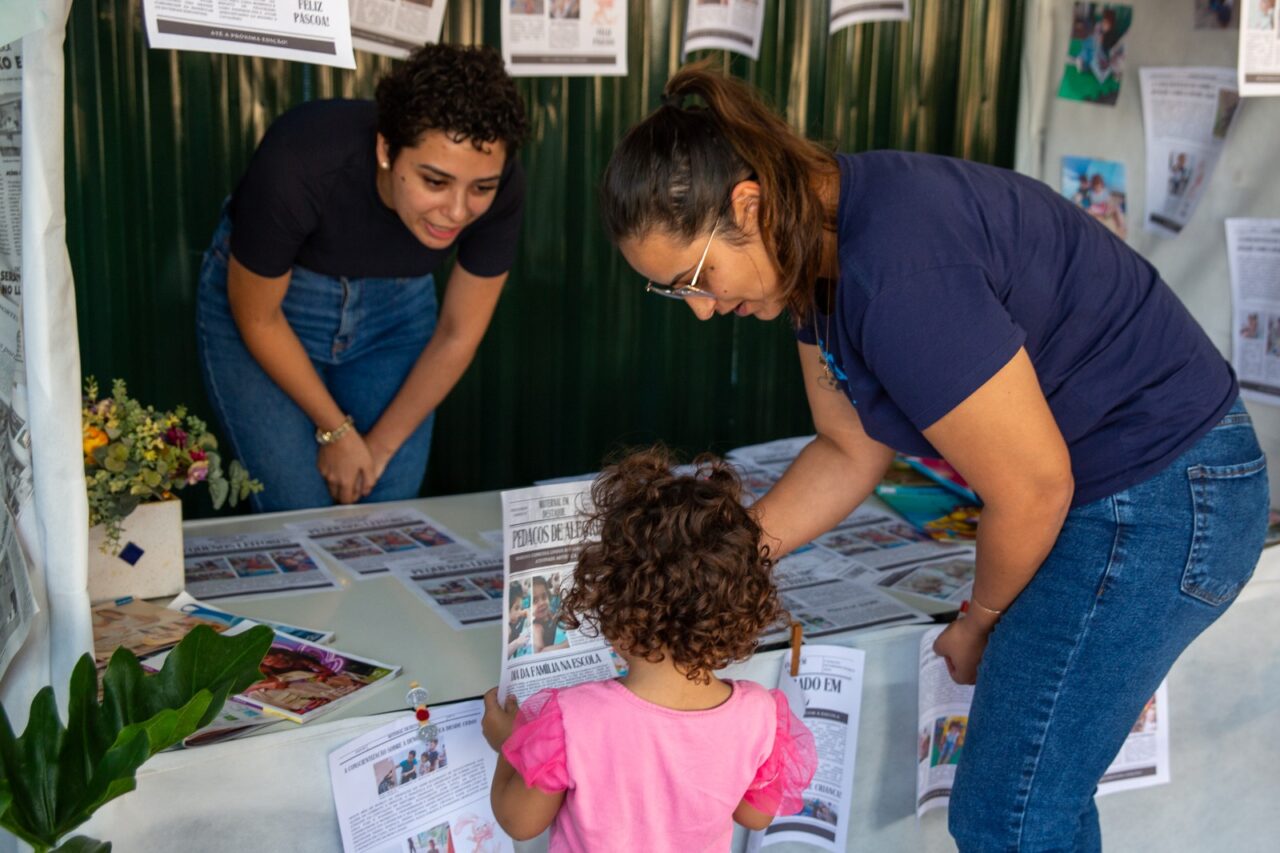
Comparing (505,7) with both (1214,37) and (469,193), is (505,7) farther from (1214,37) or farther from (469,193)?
(1214,37)

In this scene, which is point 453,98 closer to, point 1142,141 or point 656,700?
point 656,700

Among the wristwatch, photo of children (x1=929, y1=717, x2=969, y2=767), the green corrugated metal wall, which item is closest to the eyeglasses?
photo of children (x1=929, y1=717, x2=969, y2=767)

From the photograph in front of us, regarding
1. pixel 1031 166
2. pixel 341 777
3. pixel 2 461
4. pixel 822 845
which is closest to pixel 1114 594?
pixel 822 845

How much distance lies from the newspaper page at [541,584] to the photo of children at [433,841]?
18cm

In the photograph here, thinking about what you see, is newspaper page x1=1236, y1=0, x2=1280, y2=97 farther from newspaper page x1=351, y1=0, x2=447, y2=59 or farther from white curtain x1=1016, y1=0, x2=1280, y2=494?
newspaper page x1=351, y1=0, x2=447, y2=59

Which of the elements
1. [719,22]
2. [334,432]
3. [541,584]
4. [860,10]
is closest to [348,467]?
[334,432]

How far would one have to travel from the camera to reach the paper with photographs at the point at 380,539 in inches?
80.0

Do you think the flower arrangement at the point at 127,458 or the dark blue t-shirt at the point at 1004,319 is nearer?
the dark blue t-shirt at the point at 1004,319

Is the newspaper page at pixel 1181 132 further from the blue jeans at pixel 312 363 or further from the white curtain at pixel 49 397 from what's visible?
the white curtain at pixel 49 397

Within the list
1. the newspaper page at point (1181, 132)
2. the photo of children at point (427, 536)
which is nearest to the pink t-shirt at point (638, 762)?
the photo of children at point (427, 536)

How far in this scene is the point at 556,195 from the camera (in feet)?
11.1

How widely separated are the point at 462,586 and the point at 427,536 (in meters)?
0.26

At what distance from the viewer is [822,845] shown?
1778 millimetres

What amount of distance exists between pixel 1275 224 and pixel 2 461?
7.49ft
